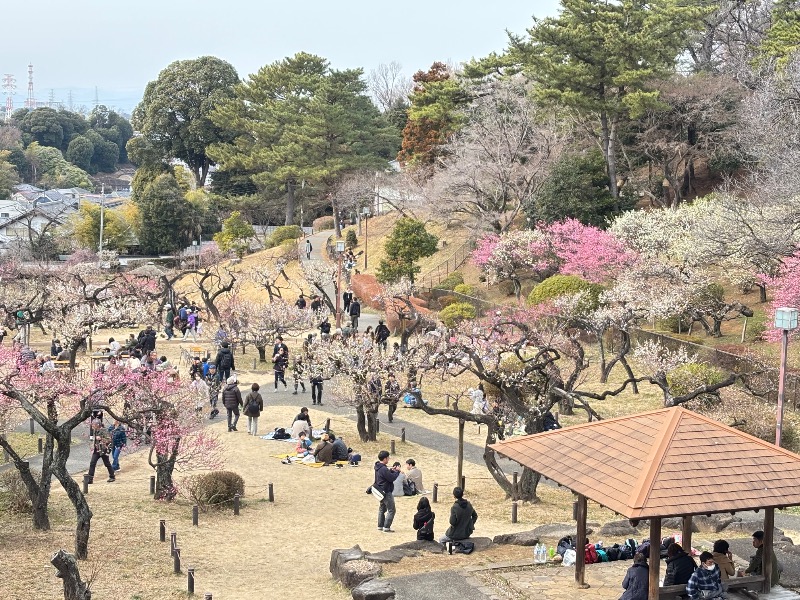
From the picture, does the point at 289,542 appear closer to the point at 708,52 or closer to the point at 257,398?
the point at 257,398

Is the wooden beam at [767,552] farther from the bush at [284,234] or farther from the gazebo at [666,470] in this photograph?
the bush at [284,234]

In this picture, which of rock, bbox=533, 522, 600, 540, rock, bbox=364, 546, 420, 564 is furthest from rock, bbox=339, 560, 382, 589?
rock, bbox=533, 522, 600, 540

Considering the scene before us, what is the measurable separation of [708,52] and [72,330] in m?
37.9

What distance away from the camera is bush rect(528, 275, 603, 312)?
35594 millimetres

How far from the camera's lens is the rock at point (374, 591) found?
12711 mm

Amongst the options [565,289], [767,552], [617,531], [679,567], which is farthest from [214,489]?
[565,289]

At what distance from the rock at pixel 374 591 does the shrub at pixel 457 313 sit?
83.6ft

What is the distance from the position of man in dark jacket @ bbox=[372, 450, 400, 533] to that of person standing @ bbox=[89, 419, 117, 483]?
6022 mm

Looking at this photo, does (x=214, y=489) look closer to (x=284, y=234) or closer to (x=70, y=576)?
(x=70, y=576)

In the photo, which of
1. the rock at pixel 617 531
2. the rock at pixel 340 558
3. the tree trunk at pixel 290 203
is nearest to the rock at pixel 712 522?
the rock at pixel 617 531

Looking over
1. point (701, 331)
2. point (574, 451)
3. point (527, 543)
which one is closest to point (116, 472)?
point (527, 543)

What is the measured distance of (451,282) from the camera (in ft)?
153

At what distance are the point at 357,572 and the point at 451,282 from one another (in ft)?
108

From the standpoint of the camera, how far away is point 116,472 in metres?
21.7
